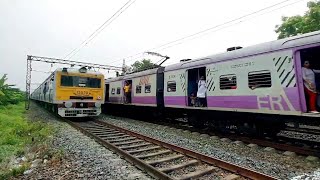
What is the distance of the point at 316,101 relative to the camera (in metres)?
7.38

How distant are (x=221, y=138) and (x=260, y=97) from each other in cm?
211

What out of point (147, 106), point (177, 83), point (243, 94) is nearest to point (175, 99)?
point (177, 83)

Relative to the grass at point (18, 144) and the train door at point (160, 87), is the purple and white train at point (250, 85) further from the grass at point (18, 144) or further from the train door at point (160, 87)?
the grass at point (18, 144)

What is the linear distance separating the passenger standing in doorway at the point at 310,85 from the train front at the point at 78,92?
1203 centimetres

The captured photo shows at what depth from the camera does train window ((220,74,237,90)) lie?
954 cm

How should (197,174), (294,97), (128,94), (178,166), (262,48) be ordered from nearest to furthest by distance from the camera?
(197,174) < (178,166) < (294,97) < (262,48) < (128,94)

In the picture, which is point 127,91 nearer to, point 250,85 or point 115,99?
point 115,99

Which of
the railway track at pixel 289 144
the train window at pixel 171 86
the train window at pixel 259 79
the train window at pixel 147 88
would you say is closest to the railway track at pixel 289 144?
the railway track at pixel 289 144

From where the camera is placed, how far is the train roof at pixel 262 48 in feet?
23.8

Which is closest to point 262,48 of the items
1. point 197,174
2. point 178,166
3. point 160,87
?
point 178,166

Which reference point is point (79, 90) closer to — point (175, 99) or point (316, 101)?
point (175, 99)

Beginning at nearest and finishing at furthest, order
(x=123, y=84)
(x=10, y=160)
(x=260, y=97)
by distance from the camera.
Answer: (x=10, y=160), (x=260, y=97), (x=123, y=84)

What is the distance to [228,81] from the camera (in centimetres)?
982

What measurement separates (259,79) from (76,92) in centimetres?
1096
